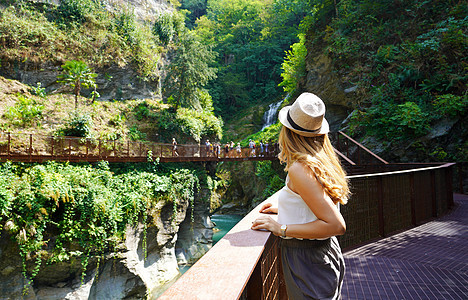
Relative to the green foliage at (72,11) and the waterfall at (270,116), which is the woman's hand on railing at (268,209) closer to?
the green foliage at (72,11)

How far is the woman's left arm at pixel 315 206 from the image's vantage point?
4.41ft

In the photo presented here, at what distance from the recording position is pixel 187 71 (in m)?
23.0

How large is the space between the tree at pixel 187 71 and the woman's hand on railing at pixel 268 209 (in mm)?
22012

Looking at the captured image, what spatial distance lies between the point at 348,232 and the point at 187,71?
21.4 m

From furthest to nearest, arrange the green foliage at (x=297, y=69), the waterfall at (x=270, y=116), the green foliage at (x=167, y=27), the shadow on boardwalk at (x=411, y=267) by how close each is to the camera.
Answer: the waterfall at (x=270, y=116) → the green foliage at (x=167, y=27) → the green foliage at (x=297, y=69) → the shadow on boardwalk at (x=411, y=267)

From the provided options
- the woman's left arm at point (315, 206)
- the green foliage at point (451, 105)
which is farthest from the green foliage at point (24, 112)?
the green foliage at point (451, 105)

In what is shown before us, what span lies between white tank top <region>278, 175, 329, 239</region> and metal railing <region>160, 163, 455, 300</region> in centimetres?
17

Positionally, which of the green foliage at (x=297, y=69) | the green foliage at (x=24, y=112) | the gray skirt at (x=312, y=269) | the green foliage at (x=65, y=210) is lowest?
the green foliage at (x=65, y=210)

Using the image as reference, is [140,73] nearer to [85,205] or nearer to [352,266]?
[85,205]

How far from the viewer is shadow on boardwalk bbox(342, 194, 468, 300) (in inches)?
117

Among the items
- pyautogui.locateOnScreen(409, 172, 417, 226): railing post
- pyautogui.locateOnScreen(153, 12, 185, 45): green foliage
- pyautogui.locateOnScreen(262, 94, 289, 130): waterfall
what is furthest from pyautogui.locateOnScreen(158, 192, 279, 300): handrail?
pyautogui.locateOnScreen(153, 12, 185, 45): green foliage

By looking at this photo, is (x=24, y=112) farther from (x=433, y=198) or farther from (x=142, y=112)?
(x=433, y=198)

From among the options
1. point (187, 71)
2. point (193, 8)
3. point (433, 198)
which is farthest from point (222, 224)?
point (193, 8)

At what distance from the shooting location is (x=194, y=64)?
77.7ft
